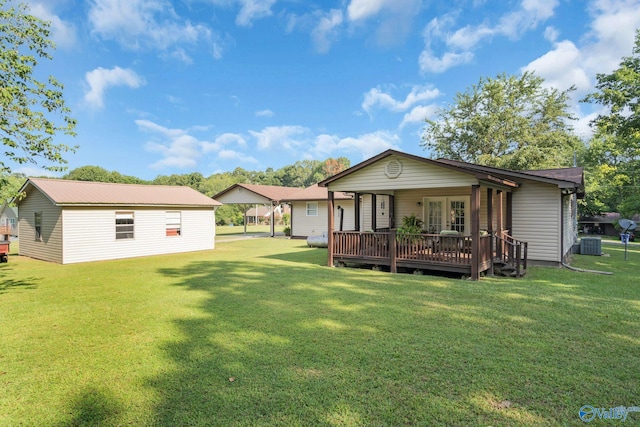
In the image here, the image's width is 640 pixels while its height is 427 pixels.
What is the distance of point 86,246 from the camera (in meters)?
13.1

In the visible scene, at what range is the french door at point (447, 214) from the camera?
1206 cm

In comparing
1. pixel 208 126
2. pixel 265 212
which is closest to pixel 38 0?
pixel 208 126

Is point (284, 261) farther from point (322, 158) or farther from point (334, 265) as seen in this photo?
point (322, 158)

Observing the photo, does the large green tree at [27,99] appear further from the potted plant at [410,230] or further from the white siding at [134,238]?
the potted plant at [410,230]

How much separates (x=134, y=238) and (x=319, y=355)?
13.5 metres

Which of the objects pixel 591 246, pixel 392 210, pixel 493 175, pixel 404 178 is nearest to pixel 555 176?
pixel 493 175

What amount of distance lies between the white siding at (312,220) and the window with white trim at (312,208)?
0.73 ft

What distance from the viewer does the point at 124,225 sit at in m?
14.4

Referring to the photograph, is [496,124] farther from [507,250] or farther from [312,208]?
[507,250]

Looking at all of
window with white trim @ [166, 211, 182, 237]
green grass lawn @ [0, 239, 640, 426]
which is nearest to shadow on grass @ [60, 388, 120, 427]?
green grass lawn @ [0, 239, 640, 426]

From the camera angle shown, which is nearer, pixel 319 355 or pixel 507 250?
pixel 319 355

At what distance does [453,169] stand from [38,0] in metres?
11.8

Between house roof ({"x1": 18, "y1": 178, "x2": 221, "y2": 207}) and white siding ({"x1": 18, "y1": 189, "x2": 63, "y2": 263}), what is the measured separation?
524mm

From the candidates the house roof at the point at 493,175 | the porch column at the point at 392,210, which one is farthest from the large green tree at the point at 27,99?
the porch column at the point at 392,210
